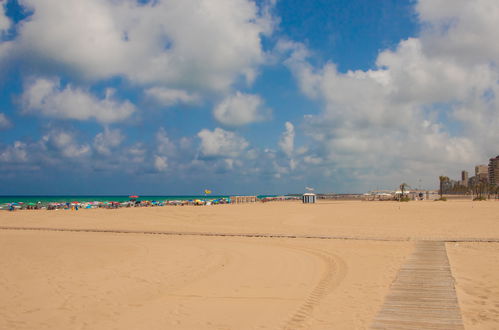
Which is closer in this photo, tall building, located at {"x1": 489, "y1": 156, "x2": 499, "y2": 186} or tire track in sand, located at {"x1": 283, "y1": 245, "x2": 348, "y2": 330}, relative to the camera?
tire track in sand, located at {"x1": 283, "y1": 245, "x2": 348, "y2": 330}

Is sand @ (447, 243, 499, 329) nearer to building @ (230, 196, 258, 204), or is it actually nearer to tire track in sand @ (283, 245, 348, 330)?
tire track in sand @ (283, 245, 348, 330)

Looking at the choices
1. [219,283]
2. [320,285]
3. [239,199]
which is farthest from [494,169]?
[219,283]

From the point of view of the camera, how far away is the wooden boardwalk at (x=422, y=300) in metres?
6.12

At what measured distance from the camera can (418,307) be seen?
690cm

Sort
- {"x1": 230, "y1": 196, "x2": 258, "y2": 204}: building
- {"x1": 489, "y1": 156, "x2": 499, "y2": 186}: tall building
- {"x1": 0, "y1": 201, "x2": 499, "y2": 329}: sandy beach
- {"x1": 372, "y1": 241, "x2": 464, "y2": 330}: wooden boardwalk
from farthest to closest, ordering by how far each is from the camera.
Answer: {"x1": 489, "y1": 156, "x2": 499, "y2": 186}: tall building < {"x1": 230, "y1": 196, "x2": 258, "y2": 204}: building < {"x1": 0, "y1": 201, "x2": 499, "y2": 329}: sandy beach < {"x1": 372, "y1": 241, "x2": 464, "y2": 330}: wooden boardwalk

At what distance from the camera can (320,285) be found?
9.11 metres

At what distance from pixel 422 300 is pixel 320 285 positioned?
246 centimetres

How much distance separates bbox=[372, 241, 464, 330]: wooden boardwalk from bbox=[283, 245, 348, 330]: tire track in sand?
50.7 inches

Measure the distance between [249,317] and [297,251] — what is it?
25.4 feet

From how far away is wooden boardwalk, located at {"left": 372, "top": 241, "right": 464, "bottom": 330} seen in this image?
20.1 ft

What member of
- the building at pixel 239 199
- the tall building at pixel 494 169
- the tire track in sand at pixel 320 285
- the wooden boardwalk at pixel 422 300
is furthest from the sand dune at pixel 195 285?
the tall building at pixel 494 169

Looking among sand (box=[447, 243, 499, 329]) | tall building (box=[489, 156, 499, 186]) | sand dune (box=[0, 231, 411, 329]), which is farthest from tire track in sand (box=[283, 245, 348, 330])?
tall building (box=[489, 156, 499, 186])

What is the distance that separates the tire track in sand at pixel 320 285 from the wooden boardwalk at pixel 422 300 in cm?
129

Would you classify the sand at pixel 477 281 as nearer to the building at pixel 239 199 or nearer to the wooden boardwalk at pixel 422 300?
the wooden boardwalk at pixel 422 300
